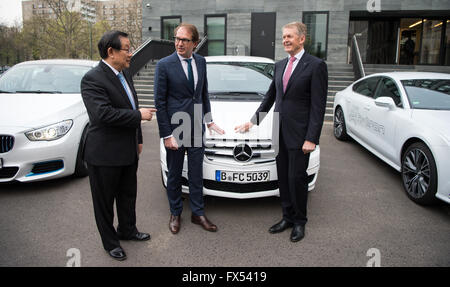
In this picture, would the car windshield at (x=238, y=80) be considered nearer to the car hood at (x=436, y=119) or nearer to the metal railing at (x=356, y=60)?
the car hood at (x=436, y=119)

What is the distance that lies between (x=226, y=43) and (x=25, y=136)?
43.9 ft

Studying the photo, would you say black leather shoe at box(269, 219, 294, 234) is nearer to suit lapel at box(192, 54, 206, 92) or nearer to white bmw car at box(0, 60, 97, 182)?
suit lapel at box(192, 54, 206, 92)

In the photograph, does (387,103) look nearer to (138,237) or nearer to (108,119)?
(138,237)

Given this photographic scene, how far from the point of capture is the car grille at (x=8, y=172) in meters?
3.98

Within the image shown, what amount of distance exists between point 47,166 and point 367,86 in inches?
212

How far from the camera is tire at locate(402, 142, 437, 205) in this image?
369 centimetres

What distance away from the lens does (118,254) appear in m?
2.84

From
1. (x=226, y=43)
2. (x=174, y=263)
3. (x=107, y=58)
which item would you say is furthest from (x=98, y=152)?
(x=226, y=43)

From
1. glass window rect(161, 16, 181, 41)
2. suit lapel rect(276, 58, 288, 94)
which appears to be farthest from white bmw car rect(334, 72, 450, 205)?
glass window rect(161, 16, 181, 41)

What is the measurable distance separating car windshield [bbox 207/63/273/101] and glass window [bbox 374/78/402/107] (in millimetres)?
1836

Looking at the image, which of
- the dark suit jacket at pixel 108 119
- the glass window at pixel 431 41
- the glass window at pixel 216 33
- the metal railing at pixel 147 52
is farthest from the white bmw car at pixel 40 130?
the glass window at pixel 431 41

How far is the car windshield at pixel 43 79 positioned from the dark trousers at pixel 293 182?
3496 millimetres

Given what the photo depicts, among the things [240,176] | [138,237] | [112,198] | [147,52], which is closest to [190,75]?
[240,176]

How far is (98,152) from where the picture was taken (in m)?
2.64
